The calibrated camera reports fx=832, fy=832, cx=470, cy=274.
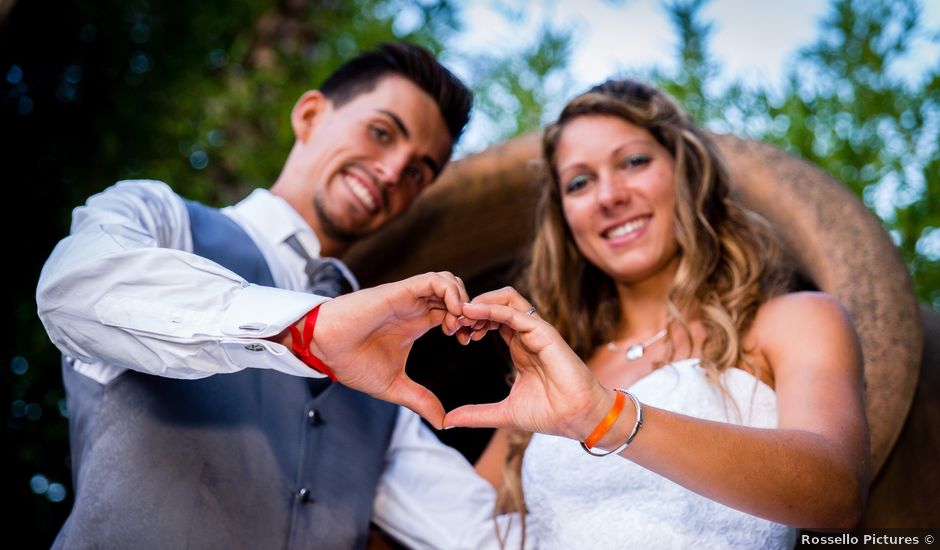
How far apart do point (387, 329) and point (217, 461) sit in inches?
17.6

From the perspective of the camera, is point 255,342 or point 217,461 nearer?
point 255,342

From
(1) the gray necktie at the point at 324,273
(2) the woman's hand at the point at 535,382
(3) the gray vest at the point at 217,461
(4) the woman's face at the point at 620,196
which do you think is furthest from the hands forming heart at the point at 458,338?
(4) the woman's face at the point at 620,196

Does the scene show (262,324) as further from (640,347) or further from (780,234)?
(780,234)

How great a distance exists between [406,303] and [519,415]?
0.22 m

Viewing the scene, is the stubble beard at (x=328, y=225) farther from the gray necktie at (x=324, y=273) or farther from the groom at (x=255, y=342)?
the gray necktie at (x=324, y=273)

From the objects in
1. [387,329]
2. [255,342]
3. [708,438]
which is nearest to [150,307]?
[255,342]

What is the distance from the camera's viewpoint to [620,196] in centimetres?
175

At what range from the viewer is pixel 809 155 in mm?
2377

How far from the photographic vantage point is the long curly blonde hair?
166cm

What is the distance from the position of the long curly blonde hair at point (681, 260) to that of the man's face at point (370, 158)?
31 centimetres

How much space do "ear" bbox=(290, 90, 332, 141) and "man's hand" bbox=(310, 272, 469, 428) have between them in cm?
107

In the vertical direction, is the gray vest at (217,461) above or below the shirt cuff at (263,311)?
below

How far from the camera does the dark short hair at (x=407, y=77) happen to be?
2.06m

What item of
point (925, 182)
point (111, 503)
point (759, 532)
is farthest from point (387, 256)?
point (925, 182)
